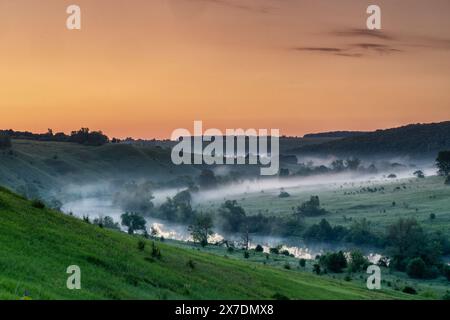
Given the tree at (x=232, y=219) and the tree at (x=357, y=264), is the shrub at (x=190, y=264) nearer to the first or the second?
the tree at (x=357, y=264)

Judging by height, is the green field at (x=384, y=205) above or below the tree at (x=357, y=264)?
above

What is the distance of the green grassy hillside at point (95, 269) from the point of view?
21250 millimetres

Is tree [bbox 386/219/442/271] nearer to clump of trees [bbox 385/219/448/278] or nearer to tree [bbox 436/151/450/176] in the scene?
clump of trees [bbox 385/219/448/278]

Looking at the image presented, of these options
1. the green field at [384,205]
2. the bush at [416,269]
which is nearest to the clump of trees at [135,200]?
the green field at [384,205]

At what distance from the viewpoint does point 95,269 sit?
2586 centimetres

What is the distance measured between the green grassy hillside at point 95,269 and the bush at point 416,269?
145 ft

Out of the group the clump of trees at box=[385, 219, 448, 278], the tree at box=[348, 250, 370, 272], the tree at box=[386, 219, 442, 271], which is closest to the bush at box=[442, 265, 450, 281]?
the clump of trees at box=[385, 219, 448, 278]

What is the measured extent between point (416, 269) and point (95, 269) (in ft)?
207

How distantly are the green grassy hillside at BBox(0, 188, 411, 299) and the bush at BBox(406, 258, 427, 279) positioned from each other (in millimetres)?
44063

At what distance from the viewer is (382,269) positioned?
276 feet

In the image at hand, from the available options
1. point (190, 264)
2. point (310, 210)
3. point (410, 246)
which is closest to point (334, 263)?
point (410, 246)

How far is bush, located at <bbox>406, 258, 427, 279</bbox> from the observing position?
79688 millimetres

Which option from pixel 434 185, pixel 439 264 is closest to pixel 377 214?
pixel 434 185
